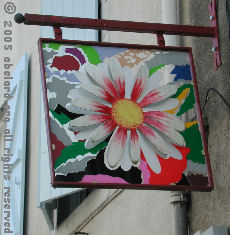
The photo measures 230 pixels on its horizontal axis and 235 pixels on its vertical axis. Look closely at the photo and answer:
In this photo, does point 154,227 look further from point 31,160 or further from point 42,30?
point 31,160

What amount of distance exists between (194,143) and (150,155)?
0.94ft

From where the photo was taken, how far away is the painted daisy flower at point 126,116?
4.17m

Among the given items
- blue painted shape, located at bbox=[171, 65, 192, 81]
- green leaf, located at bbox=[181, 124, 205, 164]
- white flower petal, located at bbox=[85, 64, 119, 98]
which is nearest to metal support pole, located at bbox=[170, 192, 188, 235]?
green leaf, located at bbox=[181, 124, 205, 164]

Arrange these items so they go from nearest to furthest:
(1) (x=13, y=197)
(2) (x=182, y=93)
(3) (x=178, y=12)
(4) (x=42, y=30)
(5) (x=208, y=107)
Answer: (2) (x=182, y=93) < (5) (x=208, y=107) < (3) (x=178, y=12) < (4) (x=42, y=30) < (1) (x=13, y=197)

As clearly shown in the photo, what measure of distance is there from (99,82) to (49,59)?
1.11 ft

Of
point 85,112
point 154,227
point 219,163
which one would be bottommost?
point 154,227

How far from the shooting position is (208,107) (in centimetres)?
484

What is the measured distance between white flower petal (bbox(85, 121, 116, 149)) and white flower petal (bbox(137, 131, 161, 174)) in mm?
184

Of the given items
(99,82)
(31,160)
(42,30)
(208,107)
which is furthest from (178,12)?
(31,160)

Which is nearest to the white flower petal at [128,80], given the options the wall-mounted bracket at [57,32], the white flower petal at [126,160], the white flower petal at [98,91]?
the white flower petal at [98,91]

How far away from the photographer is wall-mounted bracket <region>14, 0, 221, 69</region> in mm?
4484

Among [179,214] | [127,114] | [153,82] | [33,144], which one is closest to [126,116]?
[127,114]

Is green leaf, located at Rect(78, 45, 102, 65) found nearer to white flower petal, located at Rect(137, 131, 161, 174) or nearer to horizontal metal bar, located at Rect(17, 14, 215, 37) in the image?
horizontal metal bar, located at Rect(17, 14, 215, 37)

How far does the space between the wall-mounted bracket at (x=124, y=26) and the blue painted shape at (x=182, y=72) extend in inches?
8.2
